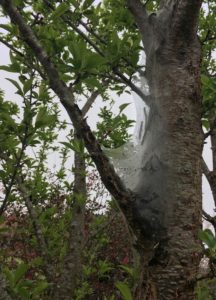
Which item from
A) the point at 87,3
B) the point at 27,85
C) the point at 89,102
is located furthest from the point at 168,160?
the point at 89,102

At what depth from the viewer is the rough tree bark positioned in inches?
53.5

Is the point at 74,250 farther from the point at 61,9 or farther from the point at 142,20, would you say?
the point at 61,9

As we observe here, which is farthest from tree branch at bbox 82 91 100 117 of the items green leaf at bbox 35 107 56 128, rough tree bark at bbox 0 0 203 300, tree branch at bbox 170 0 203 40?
tree branch at bbox 170 0 203 40

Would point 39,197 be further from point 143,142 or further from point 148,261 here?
point 148,261

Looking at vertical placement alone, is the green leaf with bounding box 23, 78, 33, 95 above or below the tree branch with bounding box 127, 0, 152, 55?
below

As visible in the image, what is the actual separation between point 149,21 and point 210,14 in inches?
90.4

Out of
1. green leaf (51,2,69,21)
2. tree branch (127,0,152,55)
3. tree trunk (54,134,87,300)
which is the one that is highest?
tree branch (127,0,152,55)

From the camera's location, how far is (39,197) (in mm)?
3670

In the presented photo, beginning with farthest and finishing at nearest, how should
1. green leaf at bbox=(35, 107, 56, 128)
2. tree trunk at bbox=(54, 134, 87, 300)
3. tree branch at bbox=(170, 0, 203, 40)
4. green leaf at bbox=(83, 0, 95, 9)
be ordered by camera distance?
tree trunk at bbox=(54, 134, 87, 300) < green leaf at bbox=(83, 0, 95, 9) < green leaf at bbox=(35, 107, 56, 128) < tree branch at bbox=(170, 0, 203, 40)

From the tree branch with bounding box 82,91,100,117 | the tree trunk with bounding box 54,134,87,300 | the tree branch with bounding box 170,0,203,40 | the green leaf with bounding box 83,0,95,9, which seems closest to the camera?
the tree branch with bounding box 170,0,203,40

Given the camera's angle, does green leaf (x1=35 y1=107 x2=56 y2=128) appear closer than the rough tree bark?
No

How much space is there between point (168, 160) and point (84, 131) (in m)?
0.42

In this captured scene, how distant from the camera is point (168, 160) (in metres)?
1.53

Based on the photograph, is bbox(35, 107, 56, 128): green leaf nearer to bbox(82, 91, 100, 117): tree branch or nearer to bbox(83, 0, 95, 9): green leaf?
bbox(83, 0, 95, 9): green leaf
